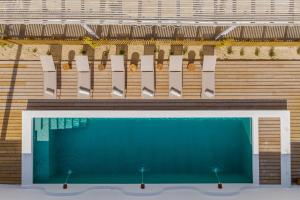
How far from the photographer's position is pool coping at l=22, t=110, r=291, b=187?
13039 mm

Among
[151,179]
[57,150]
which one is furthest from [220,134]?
[57,150]

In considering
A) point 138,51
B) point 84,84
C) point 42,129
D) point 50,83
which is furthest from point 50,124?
point 138,51

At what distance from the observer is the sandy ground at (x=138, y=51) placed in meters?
13.4

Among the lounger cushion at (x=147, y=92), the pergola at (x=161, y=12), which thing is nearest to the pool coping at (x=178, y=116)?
the lounger cushion at (x=147, y=92)

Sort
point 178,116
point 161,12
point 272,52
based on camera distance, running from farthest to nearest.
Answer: point 272,52
point 178,116
point 161,12

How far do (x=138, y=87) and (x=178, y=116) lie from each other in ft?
5.39

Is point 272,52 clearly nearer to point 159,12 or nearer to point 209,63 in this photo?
point 209,63

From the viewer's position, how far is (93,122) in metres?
13.8

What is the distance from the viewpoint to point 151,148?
547 inches

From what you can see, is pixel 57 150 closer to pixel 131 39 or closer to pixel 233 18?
pixel 131 39

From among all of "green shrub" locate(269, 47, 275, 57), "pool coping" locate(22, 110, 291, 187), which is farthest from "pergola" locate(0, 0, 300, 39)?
"pool coping" locate(22, 110, 291, 187)

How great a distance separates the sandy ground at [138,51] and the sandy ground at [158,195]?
433cm

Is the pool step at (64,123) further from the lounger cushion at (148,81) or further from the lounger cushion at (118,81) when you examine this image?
the lounger cushion at (148,81)

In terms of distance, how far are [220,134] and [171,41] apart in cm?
360
